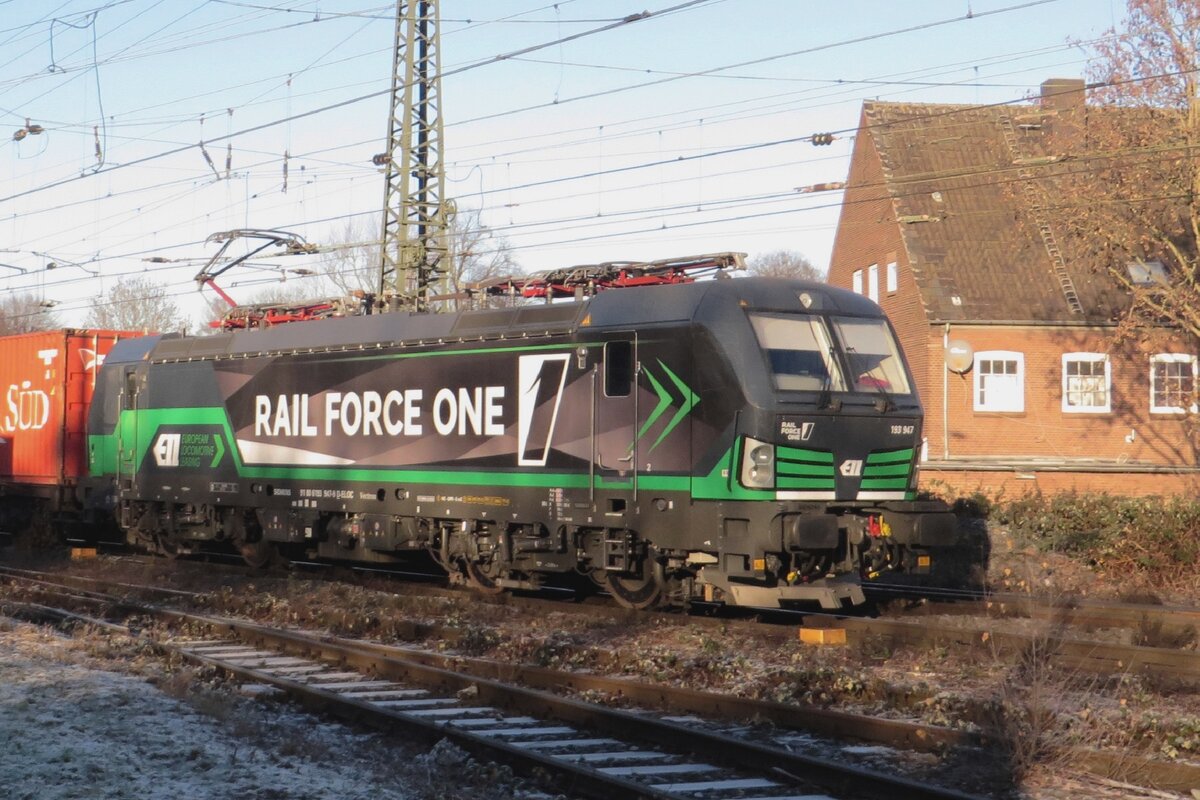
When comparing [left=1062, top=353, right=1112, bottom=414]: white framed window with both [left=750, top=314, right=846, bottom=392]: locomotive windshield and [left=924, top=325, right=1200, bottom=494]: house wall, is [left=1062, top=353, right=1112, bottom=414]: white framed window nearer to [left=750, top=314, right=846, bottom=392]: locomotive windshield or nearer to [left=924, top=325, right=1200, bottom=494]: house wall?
[left=924, top=325, right=1200, bottom=494]: house wall

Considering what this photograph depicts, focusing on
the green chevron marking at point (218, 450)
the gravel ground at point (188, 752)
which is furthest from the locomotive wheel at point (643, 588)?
the green chevron marking at point (218, 450)

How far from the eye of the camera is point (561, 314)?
14.9 m

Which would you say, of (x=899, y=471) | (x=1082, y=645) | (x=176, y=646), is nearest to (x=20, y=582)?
(x=176, y=646)

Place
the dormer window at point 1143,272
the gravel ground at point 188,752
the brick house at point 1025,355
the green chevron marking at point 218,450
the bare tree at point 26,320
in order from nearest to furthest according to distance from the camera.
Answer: the gravel ground at point 188,752 → the green chevron marking at point 218,450 → the dormer window at point 1143,272 → the brick house at point 1025,355 → the bare tree at point 26,320

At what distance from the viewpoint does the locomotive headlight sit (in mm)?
12797

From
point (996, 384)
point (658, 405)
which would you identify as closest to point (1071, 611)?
point (658, 405)

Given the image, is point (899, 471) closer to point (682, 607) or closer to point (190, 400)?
point (682, 607)

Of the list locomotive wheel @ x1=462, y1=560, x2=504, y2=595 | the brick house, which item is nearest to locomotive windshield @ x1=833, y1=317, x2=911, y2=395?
locomotive wheel @ x1=462, y1=560, x2=504, y2=595

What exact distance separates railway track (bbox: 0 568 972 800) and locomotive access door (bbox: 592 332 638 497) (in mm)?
2938

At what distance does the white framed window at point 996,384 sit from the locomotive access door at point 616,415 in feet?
71.5

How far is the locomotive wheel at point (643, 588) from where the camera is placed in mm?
14172

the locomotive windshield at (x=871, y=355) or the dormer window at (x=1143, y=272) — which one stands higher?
the dormer window at (x=1143, y=272)

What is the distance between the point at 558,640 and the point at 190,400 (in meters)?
10.0

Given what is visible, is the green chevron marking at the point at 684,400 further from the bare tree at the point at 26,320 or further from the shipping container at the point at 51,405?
the bare tree at the point at 26,320
